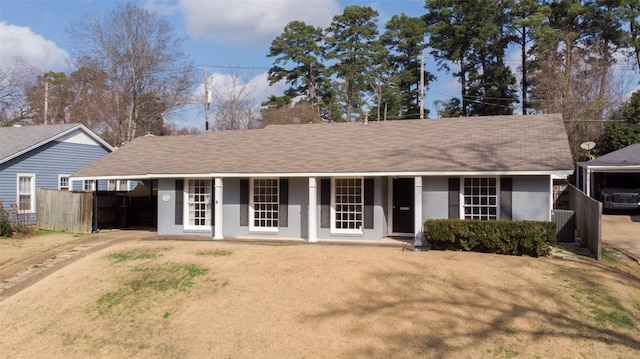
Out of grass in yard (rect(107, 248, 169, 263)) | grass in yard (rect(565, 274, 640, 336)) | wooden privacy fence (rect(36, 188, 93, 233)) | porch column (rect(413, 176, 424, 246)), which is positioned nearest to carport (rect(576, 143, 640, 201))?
porch column (rect(413, 176, 424, 246))

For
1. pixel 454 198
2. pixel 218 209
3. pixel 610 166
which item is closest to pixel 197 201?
pixel 218 209

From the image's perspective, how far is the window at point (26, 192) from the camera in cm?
2040

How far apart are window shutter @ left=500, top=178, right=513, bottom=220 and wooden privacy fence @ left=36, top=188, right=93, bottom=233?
50.4 ft

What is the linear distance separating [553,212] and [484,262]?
3804 millimetres

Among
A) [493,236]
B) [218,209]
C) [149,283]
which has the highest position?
[218,209]

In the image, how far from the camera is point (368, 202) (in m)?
14.9

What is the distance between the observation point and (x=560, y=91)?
31.9 meters

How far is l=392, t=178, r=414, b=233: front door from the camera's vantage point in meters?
15.5

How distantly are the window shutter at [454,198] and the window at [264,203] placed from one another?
18.9 ft

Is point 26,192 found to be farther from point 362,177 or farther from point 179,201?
point 362,177

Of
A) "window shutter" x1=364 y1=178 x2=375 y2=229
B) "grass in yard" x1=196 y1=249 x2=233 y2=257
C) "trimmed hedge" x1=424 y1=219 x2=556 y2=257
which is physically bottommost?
"grass in yard" x1=196 y1=249 x2=233 y2=257

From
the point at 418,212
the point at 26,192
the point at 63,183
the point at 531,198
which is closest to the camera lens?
the point at 531,198

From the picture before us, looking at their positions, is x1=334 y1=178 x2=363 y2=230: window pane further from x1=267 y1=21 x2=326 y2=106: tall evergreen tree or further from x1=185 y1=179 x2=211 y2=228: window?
x1=267 y1=21 x2=326 y2=106: tall evergreen tree

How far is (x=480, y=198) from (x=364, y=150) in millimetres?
4282
